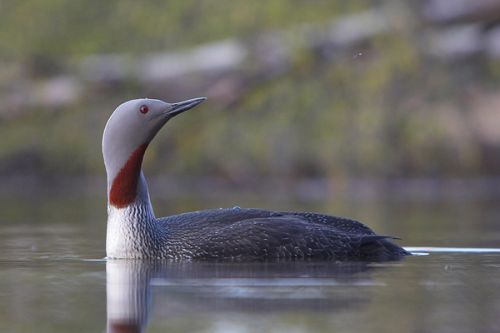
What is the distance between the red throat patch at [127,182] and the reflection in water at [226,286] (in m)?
0.37

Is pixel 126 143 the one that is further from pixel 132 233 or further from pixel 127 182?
pixel 132 233

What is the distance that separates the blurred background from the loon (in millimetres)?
7549

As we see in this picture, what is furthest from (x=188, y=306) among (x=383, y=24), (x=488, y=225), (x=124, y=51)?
(x=124, y=51)

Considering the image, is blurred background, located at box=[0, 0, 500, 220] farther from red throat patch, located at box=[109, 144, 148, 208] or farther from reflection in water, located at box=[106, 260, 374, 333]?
reflection in water, located at box=[106, 260, 374, 333]

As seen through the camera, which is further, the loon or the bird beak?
the bird beak

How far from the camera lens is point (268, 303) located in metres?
5.19

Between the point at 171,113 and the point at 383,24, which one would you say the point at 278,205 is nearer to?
the point at 383,24

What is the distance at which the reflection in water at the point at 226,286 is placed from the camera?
16.7ft

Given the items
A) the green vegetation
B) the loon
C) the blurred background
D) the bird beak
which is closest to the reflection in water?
the loon

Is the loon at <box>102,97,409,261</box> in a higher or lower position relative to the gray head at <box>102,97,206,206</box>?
lower

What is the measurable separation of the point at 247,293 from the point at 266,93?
37.5 feet

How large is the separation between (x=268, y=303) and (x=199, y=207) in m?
7.48

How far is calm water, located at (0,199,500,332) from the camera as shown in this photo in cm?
468

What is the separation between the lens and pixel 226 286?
5809 mm
